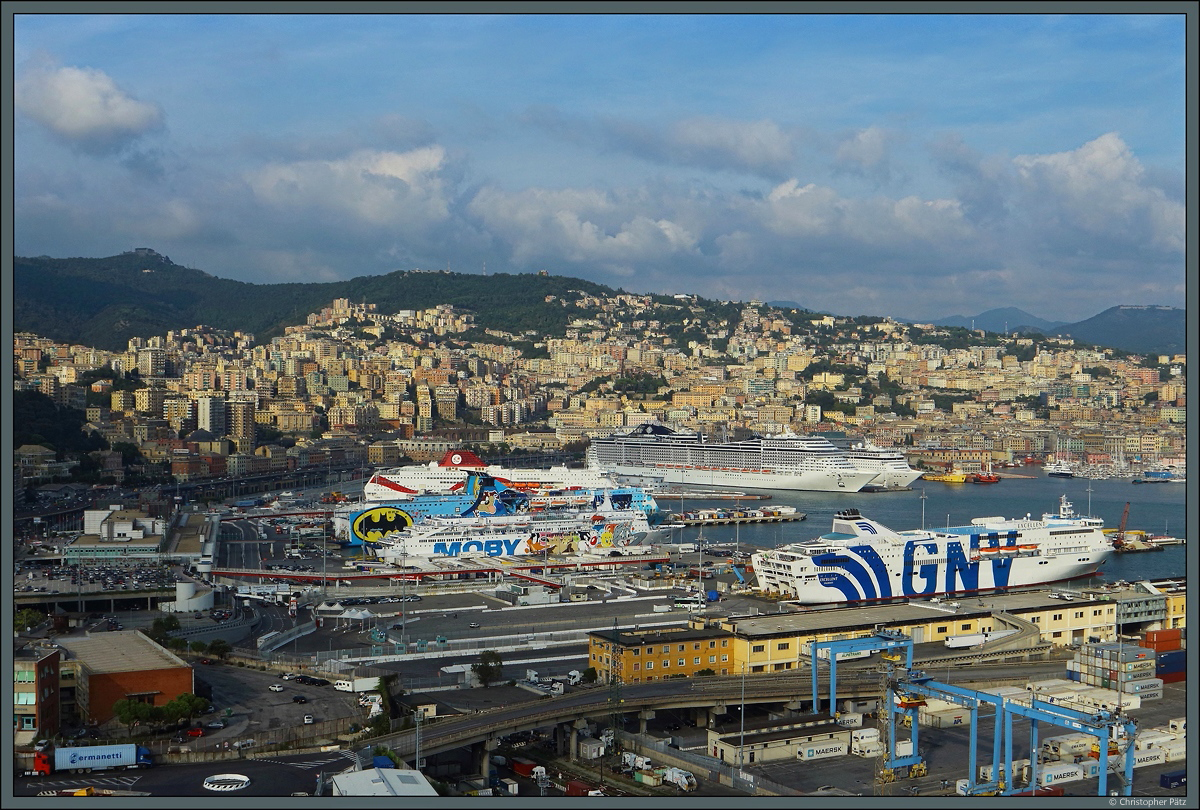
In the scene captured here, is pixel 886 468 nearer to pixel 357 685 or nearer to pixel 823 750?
pixel 357 685

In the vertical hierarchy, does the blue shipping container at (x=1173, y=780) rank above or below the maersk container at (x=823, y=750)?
above

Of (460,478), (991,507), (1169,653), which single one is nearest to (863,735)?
(1169,653)

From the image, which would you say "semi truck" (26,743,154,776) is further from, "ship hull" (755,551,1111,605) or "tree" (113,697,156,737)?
"ship hull" (755,551,1111,605)

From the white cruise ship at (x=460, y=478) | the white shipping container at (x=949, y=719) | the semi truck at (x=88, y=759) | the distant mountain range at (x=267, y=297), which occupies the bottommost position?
the white shipping container at (x=949, y=719)

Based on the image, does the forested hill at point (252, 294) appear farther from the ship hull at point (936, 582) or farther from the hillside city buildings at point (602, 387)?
the ship hull at point (936, 582)

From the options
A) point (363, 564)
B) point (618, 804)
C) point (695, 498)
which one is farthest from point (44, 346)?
point (618, 804)

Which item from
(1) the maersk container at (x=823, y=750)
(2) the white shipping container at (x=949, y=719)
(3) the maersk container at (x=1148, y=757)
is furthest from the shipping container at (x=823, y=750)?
(3) the maersk container at (x=1148, y=757)

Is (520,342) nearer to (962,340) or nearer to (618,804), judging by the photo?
(962,340)
